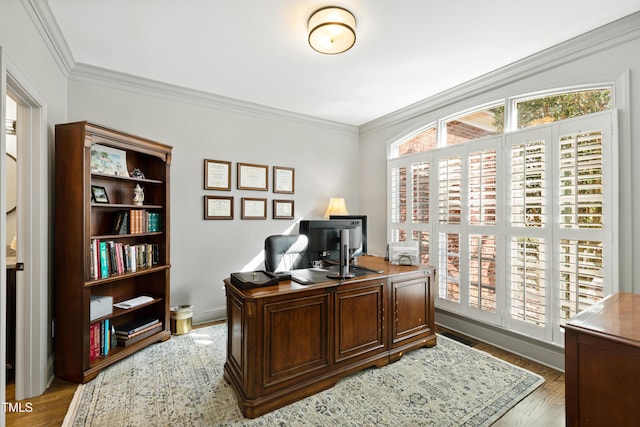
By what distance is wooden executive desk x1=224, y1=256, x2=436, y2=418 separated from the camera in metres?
1.97

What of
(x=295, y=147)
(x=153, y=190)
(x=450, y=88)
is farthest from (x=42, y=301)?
(x=450, y=88)

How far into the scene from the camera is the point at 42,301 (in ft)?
7.19

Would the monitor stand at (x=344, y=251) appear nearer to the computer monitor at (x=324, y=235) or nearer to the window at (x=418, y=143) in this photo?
the computer monitor at (x=324, y=235)

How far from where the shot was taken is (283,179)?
411 cm

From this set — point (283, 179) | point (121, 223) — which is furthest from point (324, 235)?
point (121, 223)

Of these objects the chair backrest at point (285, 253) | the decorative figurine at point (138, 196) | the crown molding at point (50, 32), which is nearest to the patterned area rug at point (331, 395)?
the chair backrest at point (285, 253)

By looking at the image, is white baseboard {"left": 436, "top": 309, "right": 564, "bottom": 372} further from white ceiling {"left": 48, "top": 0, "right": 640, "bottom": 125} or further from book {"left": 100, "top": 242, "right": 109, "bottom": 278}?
book {"left": 100, "top": 242, "right": 109, "bottom": 278}

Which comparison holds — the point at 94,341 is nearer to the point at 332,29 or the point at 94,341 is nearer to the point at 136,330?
the point at 136,330

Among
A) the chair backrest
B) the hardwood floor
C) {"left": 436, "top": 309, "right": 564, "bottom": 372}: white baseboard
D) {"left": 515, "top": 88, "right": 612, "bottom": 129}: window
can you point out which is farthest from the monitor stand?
{"left": 515, "top": 88, "right": 612, "bottom": 129}: window

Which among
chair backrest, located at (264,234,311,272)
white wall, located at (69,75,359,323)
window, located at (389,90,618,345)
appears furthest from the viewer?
white wall, located at (69,75,359,323)

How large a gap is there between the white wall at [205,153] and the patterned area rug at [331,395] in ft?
3.24

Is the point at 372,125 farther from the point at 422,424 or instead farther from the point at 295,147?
the point at 422,424

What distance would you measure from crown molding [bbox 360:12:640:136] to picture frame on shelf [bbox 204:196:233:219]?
8.55ft

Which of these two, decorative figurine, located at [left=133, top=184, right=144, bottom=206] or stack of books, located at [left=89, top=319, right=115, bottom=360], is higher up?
decorative figurine, located at [left=133, top=184, right=144, bottom=206]
